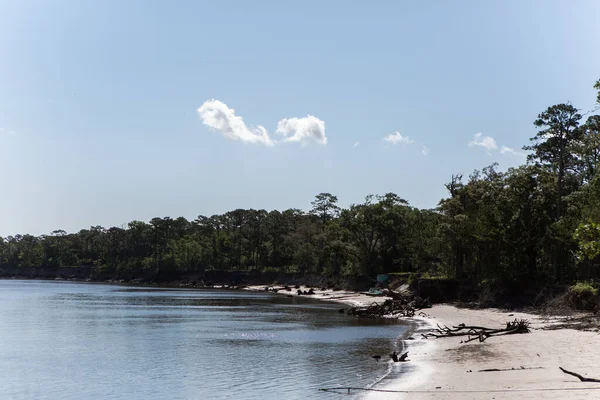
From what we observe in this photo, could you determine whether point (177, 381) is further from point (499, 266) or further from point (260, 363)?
point (499, 266)

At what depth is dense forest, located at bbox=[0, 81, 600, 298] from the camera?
49619 mm

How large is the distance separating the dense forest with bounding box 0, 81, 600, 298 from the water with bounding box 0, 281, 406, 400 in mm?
12507

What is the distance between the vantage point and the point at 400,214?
97.1 meters

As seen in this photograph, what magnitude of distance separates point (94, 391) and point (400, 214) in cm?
8102

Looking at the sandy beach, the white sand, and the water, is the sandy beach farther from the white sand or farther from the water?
the water

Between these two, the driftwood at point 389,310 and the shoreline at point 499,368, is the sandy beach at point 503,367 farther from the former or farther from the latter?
the driftwood at point 389,310

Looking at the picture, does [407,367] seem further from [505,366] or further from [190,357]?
[190,357]

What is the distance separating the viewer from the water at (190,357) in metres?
20.8

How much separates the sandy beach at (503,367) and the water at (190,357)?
1.93 meters

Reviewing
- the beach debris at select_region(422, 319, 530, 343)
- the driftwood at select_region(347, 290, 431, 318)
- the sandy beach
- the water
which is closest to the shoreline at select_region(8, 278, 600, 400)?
the sandy beach

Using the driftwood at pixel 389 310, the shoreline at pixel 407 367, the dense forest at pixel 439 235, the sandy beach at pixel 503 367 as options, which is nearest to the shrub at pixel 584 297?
the dense forest at pixel 439 235

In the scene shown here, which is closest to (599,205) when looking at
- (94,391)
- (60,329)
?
(94,391)

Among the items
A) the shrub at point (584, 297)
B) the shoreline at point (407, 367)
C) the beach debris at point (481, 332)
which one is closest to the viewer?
the shoreline at point (407, 367)

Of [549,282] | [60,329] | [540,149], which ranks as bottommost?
[60,329]
